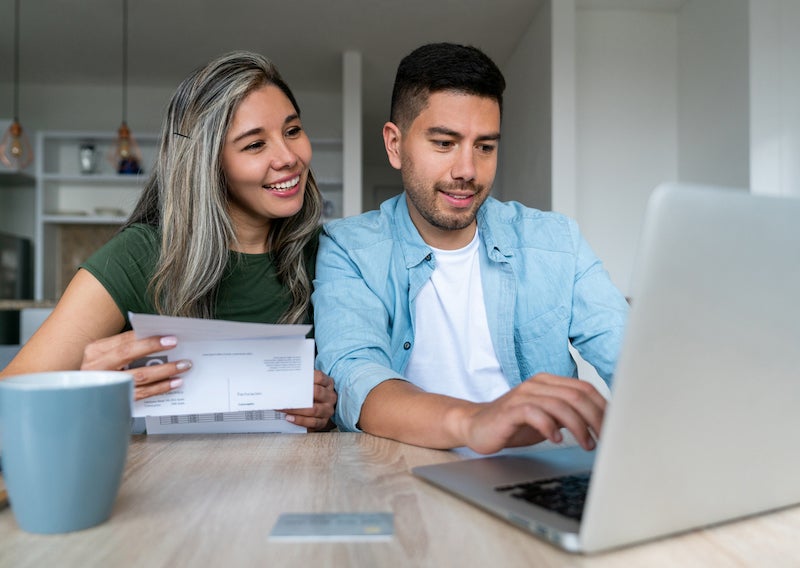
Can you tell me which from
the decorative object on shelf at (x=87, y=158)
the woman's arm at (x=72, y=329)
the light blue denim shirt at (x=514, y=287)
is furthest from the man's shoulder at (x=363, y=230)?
the decorative object on shelf at (x=87, y=158)

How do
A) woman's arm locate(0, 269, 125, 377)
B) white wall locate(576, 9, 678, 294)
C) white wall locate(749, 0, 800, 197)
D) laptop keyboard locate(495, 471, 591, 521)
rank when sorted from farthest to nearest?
white wall locate(576, 9, 678, 294) → white wall locate(749, 0, 800, 197) → woman's arm locate(0, 269, 125, 377) → laptop keyboard locate(495, 471, 591, 521)

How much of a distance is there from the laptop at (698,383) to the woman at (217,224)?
877 millimetres

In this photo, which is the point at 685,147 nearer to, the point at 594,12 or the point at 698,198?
the point at 594,12

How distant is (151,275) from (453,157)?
2.06ft

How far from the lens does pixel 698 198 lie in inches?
16.3

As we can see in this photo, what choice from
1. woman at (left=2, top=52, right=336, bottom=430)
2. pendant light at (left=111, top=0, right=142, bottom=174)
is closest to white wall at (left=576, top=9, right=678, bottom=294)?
pendant light at (left=111, top=0, right=142, bottom=174)

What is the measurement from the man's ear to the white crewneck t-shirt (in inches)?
12.8

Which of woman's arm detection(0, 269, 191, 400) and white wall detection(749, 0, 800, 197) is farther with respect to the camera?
white wall detection(749, 0, 800, 197)

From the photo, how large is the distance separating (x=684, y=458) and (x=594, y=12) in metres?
4.44

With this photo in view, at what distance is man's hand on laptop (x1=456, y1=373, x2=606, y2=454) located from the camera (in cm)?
67

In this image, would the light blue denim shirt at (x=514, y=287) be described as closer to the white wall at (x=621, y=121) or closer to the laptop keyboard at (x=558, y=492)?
the laptop keyboard at (x=558, y=492)

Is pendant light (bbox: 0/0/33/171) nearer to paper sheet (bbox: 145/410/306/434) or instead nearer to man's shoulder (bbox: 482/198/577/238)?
man's shoulder (bbox: 482/198/577/238)

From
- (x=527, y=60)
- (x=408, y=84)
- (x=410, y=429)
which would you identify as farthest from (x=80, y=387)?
(x=527, y=60)

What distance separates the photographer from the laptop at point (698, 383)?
0.42 m
